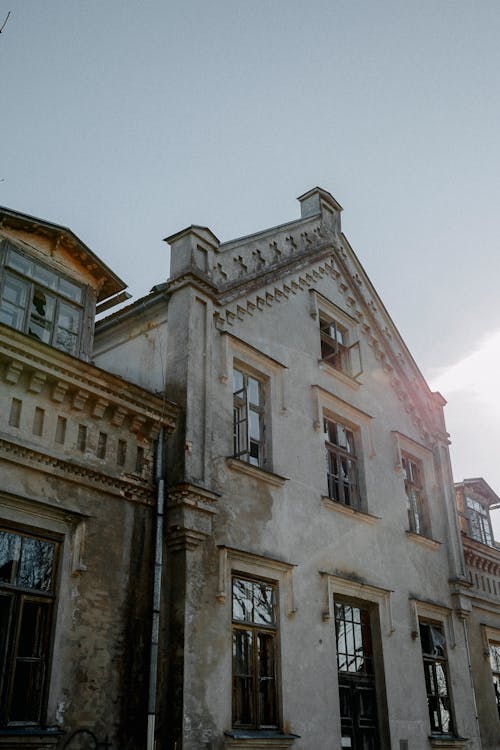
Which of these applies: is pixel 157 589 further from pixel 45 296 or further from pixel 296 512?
pixel 45 296

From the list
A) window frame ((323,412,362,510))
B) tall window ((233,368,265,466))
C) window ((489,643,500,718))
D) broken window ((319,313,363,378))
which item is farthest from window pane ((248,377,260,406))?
window ((489,643,500,718))

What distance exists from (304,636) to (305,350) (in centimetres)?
570

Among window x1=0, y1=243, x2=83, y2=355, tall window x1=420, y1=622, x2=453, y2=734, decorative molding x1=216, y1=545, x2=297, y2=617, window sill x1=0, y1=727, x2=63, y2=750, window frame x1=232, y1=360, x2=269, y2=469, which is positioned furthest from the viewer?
tall window x1=420, y1=622, x2=453, y2=734

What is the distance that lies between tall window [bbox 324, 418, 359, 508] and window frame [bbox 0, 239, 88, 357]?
19.4 ft

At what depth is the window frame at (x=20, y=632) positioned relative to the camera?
324 inches

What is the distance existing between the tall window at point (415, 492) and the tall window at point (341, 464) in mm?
2253

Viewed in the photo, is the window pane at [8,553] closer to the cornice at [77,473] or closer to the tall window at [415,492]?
the cornice at [77,473]

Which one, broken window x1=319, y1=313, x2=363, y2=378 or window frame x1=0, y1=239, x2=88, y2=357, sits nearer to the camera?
window frame x1=0, y1=239, x2=88, y2=357

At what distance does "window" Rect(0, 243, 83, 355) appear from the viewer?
10.5 m

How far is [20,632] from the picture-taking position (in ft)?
28.2

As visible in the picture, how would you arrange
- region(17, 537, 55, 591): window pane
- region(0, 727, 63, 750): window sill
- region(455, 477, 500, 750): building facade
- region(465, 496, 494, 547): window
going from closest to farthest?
region(0, 727, 63, 750): window sill, region(17, 537, 55, 591): window pane, region(455, 477, 500, 750): building facade, region(465, 496, 494, 547): window

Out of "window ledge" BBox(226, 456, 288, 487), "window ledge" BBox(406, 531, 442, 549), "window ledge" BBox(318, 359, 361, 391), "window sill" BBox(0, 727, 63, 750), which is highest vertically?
"window ledge" BBox(318, 359, 361, 391)

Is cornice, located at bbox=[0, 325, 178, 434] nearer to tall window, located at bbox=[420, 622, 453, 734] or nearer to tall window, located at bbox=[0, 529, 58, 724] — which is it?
tall window, located at bbox=[0, 529, 58, 724]

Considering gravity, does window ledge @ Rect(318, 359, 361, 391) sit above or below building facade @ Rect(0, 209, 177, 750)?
above
